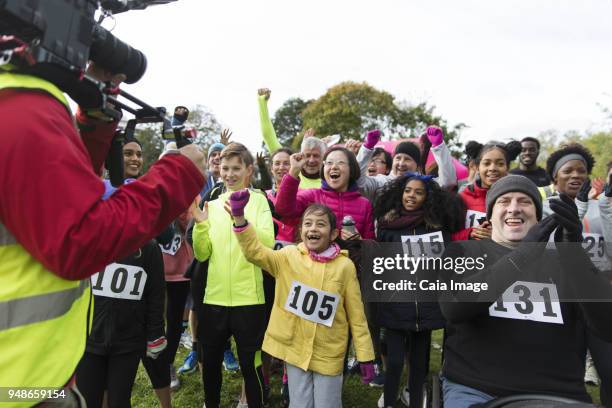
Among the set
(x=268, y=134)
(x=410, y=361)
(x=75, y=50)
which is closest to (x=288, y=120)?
(x=268, y=134)

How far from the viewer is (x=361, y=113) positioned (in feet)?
96.4

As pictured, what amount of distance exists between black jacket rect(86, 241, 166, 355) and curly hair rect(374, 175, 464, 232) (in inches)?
75.1

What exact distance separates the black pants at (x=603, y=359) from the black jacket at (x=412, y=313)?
1008 mm

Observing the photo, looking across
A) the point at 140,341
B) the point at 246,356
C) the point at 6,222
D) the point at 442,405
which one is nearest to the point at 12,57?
the point at 6,222

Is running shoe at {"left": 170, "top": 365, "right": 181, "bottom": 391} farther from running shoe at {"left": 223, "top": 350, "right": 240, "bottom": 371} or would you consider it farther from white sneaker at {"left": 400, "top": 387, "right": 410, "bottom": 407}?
white sneaker at {"left": 400, "top": 387, "right": 410, "bottom": 407}

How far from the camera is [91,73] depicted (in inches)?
60.4

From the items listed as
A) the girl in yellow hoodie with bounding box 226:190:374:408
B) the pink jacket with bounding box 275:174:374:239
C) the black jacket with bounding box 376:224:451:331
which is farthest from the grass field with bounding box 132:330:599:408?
the pink jacket with bounding box 275:174:374:239

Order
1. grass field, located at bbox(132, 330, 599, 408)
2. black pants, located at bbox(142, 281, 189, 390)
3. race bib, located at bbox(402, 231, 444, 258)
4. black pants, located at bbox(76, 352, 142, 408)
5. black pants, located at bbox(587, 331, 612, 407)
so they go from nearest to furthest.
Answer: black pants, located at bbox(587, 331, 612, 407) → black pants, located at bbox(76, 352, 142, 408) → black pants, located at bbox(142, 281, 189, 390) → race bib, located at bbox(402, 231, 444, 258) → grass field, located at bbox(132, 330, 599, 408)

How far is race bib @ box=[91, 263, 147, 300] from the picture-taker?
8.80 ft

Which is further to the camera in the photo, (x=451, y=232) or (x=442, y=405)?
(x=451, y=232)

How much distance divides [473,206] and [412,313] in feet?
3.81

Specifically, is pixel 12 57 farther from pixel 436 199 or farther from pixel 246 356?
pixel 436 199

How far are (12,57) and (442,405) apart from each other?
7.68 feet

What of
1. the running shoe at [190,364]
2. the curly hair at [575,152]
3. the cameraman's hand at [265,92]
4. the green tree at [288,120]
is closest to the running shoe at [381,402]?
the running shoe at [190,364]
